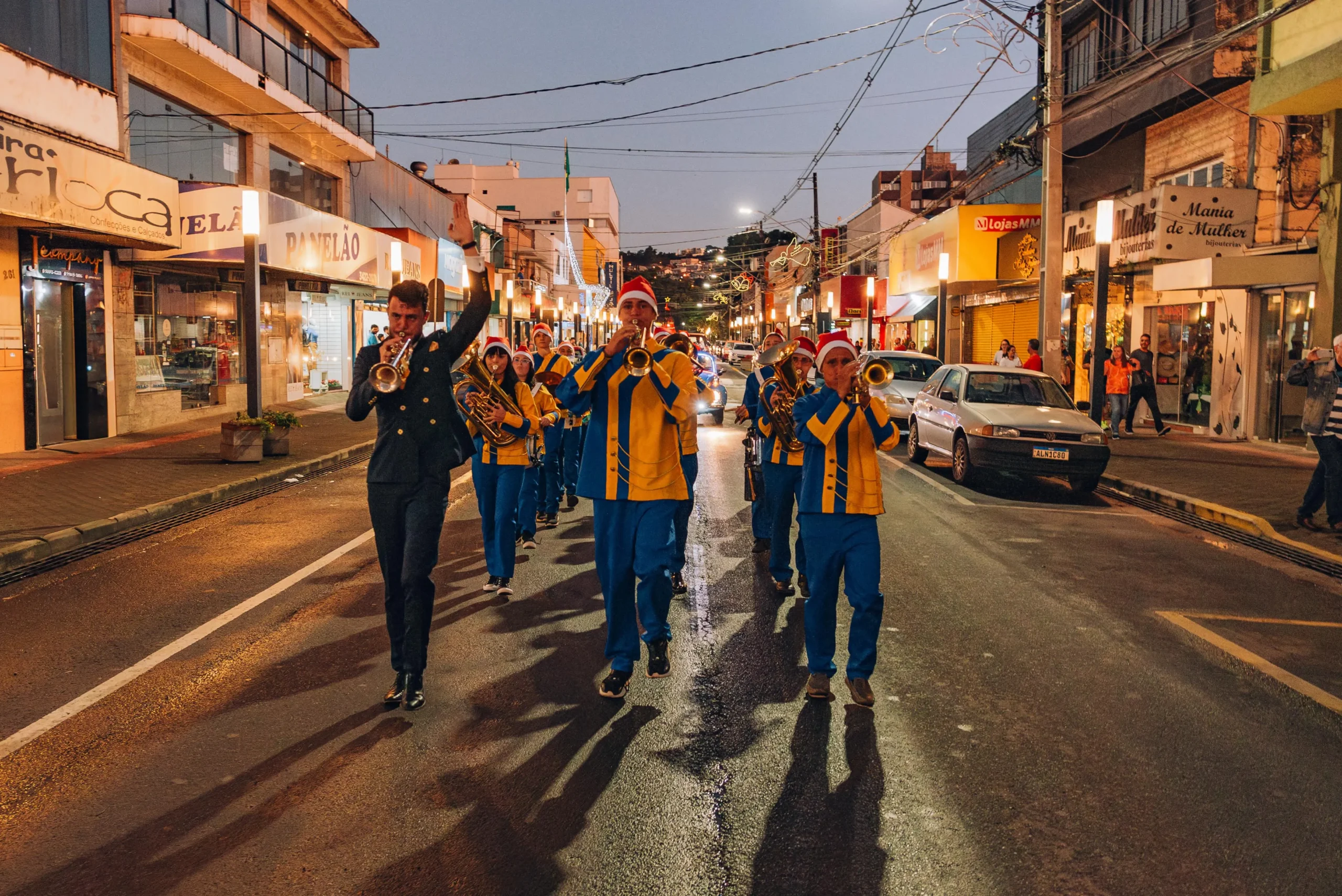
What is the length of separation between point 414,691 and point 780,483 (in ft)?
10.7

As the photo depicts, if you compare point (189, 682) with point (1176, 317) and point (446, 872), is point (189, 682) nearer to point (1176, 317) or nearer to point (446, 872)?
point (446, 872)

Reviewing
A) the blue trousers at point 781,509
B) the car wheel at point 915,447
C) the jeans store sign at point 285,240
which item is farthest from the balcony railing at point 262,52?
the blue trousers at point 781,509

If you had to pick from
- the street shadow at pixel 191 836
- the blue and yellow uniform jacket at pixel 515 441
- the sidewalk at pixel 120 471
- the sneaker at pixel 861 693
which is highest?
the blue and yellow uniform jacket at pixel 515 441

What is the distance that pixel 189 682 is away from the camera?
528cm

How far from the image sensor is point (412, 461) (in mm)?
4762

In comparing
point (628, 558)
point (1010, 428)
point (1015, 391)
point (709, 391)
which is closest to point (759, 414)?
point (709, 391)

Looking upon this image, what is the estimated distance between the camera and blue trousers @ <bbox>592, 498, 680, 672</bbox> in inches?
200

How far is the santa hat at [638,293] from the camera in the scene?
508 cm

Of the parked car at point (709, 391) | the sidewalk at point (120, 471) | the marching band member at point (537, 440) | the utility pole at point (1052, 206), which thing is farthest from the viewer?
the utility pole at point (1052, 206)

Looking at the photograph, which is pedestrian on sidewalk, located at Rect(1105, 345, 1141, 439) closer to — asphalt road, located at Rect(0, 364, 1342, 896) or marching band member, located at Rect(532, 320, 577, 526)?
asphalt road, located at Rect(0, 364, 1342, 896)

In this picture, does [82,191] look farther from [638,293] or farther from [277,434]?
[638,293]

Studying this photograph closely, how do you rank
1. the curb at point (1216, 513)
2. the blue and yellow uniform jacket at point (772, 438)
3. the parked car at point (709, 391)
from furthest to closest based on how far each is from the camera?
the curb at point (1216, 513) < the blue and yellow uniform jacket at point (772, 438) < the parked car at point (709, 391)

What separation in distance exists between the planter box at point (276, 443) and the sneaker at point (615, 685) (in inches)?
433

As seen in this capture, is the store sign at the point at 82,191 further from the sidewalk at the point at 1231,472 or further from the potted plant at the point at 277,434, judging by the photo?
the sidewalk at the point at 1231,472
